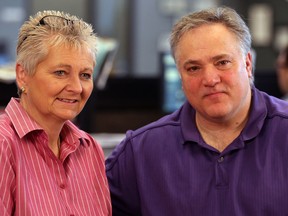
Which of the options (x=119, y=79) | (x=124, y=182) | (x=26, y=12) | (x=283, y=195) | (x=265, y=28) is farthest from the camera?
(x=265, y=28)

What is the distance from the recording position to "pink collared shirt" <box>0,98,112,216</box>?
1.65m

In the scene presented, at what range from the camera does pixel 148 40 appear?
848 centimetres

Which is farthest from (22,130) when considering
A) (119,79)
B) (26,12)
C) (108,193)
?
(26,12)

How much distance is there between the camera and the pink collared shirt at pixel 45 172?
165cm

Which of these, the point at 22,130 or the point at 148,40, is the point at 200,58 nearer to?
the point at 22,130

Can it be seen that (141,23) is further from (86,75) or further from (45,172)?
(45,172)

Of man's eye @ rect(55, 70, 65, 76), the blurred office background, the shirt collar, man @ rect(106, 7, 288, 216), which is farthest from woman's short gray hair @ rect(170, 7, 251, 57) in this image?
the blurred office background

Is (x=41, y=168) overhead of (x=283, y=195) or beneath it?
overhead

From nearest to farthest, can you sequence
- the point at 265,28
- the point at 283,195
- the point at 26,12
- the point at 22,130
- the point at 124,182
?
the point at 22,130
the point at 283,195
the point at 124,182
the point at 26,12
the point at 265,28

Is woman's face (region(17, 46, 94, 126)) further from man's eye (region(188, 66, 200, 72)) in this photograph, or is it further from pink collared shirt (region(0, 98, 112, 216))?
man's eye (region(188, 66, 200, 72))

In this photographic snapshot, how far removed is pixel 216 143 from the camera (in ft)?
6.63

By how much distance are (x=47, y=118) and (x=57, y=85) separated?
0.11m

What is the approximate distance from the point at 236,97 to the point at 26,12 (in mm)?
6647

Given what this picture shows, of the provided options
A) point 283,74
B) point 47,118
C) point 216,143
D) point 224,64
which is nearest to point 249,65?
point 224,64
